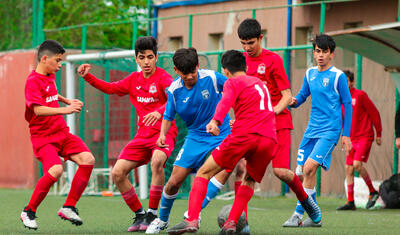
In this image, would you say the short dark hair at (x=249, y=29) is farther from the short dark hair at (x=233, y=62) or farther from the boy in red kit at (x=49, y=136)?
the boy in red kit at (x=49, y=136)

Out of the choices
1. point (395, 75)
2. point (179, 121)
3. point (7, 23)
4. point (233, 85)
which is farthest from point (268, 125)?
point (7, 23)

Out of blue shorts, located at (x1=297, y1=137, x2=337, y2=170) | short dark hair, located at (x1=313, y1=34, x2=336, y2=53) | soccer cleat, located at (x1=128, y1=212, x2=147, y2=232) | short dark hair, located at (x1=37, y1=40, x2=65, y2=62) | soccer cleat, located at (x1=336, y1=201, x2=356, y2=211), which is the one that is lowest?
soccer cleat, located at (x1=336, y1=201, x2=356, y2=211)

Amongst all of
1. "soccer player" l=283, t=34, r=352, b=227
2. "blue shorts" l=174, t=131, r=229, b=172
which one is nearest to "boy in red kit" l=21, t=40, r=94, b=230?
"blue shorts" l=174, t=131, r=229, b=172

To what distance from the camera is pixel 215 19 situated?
60.8 ft

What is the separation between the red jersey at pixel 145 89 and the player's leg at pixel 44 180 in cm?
92

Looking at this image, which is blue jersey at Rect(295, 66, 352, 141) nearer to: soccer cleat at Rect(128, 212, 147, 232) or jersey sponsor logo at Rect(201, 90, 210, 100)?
jersey sponsor logo at Rect(201, 90, 210, 100)

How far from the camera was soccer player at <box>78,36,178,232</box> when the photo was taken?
344 inches

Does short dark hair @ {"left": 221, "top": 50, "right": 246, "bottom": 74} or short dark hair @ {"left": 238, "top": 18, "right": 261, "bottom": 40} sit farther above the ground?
short dark hair @ {"left": 238, "top": 18, "right": 261, "bottom": 40}

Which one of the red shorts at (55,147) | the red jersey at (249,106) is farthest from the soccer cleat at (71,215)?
the red jersey at (249,106)

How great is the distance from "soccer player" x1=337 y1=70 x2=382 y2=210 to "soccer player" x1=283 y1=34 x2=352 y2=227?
3118mm

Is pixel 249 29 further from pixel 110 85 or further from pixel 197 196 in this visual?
pixel 197 196

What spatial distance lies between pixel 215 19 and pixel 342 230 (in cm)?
1017

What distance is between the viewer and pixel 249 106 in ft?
24.8

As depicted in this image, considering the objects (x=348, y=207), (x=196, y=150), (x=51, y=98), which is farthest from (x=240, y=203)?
(x=348, y=207)
